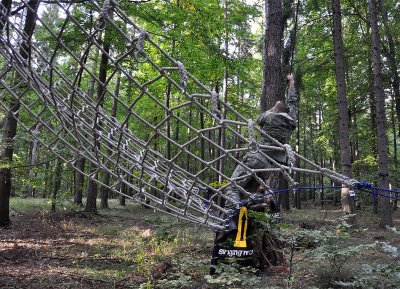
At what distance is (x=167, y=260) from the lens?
169 inches

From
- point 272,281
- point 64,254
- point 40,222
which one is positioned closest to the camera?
point 272,281

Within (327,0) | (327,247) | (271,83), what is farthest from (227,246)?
(327,0)

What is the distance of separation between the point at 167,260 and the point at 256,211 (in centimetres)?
149

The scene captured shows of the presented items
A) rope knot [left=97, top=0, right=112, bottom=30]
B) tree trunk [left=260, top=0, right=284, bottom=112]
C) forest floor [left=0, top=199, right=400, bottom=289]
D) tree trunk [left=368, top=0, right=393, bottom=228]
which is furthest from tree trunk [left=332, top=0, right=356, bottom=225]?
rope knot [left=97, top=0, right=112, bottom=30]

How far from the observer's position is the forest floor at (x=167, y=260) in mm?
2729

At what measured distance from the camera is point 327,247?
2.82 metres

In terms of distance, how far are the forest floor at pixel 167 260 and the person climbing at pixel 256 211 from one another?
0.19m

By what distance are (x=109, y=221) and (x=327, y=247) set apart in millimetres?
7266

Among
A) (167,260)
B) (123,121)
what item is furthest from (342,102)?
(123,121)

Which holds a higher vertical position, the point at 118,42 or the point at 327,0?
the point at 327,0

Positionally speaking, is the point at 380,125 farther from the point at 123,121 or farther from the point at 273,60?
the point at 123,121

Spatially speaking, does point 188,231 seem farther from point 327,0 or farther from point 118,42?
point 327,0

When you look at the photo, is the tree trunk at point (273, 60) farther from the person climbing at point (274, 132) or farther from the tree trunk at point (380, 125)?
the tree trunk at point (380, 125)

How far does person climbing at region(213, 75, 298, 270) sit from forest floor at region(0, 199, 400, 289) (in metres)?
0.19
